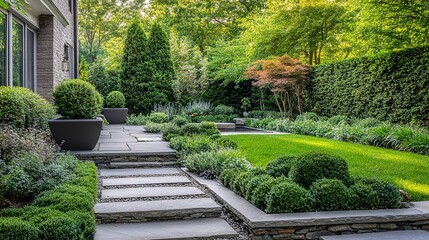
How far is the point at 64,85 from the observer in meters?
7.26

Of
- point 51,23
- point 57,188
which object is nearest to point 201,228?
point 57,188

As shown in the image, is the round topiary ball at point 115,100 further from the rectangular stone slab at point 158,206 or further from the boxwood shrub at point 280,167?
the rectangular stone slab at point 158,206

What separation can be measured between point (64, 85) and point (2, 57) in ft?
5.85

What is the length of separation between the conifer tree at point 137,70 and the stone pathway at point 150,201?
10.7 metres

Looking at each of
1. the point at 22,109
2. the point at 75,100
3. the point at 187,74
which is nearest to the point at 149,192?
the point at 75,100

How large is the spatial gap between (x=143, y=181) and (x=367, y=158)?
417 centimetres

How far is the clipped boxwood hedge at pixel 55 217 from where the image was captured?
9.73ft

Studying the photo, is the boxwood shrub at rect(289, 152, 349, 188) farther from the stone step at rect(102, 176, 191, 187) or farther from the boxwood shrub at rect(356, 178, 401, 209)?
the stone step at rect(102, 176, 191, 187)

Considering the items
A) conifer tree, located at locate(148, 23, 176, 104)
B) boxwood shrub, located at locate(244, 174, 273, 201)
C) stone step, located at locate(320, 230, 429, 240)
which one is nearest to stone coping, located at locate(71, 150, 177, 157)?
boxwood shrub, located at locate(244, 174, 273, 201)

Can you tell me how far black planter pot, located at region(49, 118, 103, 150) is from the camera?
6949mm

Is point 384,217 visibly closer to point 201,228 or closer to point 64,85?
point 201,228

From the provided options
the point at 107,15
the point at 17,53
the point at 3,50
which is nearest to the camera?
the point at 3,50

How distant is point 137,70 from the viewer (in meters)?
17.6

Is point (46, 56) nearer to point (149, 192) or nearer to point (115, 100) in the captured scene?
point (115, 100)
